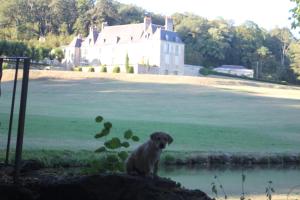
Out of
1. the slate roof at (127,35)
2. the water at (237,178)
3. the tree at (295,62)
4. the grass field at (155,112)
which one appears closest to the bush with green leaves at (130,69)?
the slate roof at (127,35)

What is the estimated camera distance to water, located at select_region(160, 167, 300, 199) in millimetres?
11931


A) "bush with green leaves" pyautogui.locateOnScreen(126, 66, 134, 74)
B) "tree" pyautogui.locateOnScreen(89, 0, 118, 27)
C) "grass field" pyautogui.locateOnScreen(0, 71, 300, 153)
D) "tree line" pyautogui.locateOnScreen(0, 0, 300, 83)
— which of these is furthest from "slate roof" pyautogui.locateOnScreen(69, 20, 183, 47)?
"grass field" pyautogui.locateOnScreen(0, 71, 300, 153)

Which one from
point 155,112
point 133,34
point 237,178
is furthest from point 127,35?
point 237,178

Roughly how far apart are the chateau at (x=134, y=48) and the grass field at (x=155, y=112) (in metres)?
31.0

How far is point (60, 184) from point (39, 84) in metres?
63.2

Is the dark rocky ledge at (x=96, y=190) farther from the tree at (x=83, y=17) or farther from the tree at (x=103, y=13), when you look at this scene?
the tree at (x=83, y=17)

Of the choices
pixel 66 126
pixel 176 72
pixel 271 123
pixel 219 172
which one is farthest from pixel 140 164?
pixel 176 72

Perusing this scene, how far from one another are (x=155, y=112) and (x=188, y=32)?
88.2 m

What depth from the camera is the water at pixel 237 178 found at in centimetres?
1193

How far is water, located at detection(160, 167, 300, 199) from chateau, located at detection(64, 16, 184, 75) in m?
85.3

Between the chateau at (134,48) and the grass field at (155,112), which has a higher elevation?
the chateau at (134,48)

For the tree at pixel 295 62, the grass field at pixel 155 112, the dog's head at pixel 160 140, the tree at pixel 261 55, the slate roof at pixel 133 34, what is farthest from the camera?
the tree at pixel 261 55

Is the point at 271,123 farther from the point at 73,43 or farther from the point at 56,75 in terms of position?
the point at 73,43

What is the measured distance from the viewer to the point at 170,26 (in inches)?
4619
